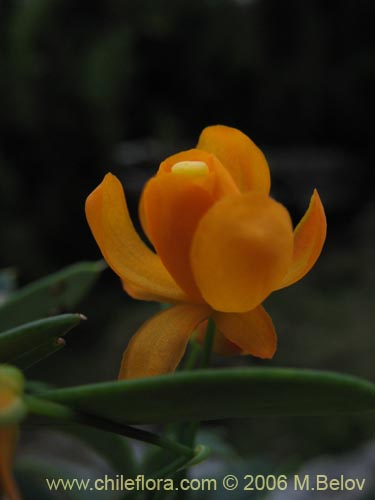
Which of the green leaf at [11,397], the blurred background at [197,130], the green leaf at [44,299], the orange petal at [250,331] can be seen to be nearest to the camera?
the green leaf at [11,397]

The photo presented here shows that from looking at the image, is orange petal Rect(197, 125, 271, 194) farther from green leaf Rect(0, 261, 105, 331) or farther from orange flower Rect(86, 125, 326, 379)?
green leaf Rect(0, 261, 105, 331)

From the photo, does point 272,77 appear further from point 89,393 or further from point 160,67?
point 89,393

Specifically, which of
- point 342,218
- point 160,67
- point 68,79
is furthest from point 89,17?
point 342,218

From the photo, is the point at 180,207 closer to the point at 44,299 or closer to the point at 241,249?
the point at 241,249

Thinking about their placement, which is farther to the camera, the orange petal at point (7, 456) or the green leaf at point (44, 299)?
the green leaf at point (44, 299)

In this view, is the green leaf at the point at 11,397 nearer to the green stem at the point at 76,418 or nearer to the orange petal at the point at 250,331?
the green stem at the point at 76,418

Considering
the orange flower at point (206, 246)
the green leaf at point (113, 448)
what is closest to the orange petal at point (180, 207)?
the orange flower at point (206, 246)
